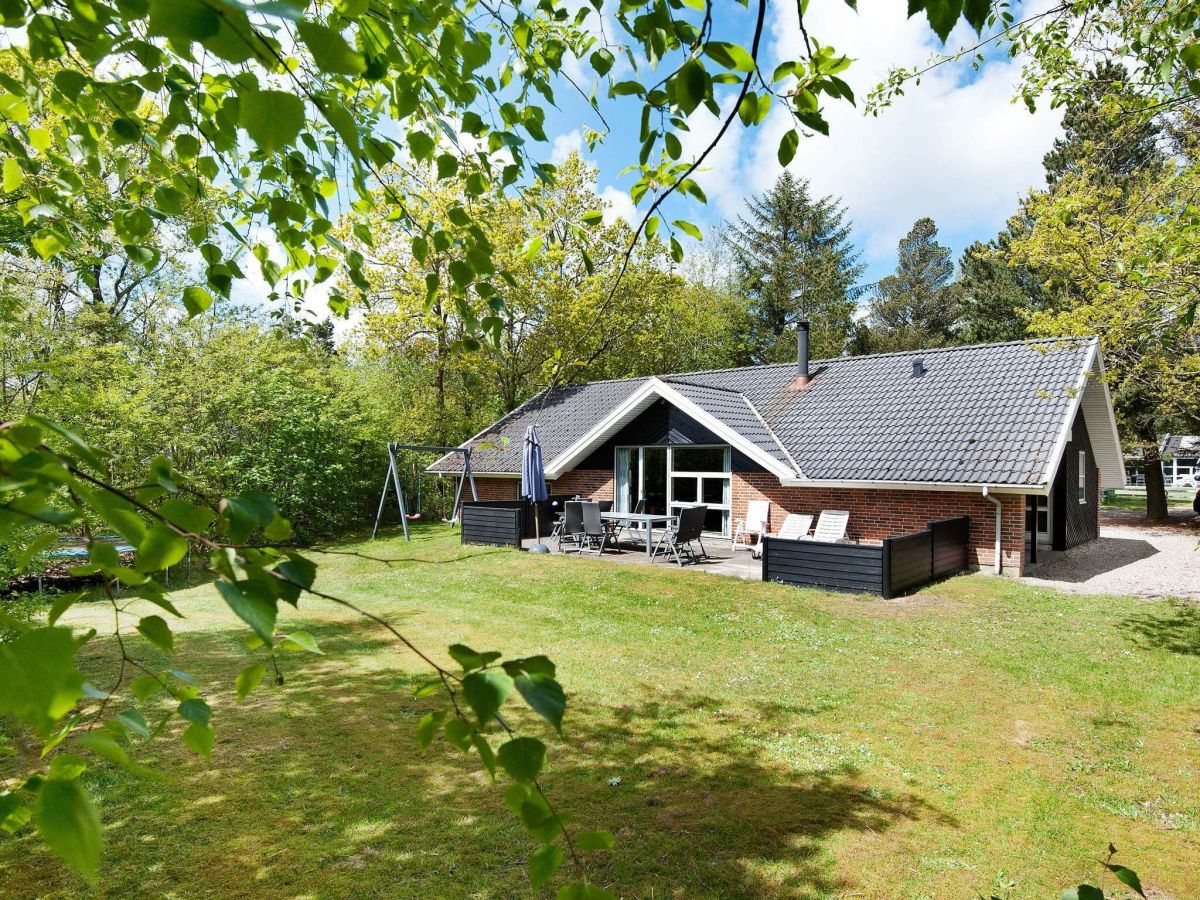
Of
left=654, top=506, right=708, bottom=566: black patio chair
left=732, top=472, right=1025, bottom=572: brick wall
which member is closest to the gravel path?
left=732, top=472, right=1025, bottom=572: brick wall

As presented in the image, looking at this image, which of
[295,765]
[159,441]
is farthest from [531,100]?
[159,441]

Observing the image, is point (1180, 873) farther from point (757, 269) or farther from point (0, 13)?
point (757, 269)

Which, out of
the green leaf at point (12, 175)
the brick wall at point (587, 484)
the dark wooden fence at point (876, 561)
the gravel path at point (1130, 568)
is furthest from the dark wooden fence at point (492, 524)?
the green leaf at point (12, 175)

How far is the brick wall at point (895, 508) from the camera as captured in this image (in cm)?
1332

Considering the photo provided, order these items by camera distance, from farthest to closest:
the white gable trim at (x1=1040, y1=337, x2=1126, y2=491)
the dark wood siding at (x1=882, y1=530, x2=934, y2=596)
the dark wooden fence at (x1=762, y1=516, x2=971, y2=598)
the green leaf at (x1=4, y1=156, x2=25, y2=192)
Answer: the white gable trim at (x1=1040, y1=337, x2=1126, y2=491)
the dark wooden fence at (x1=762, y1=516, x2=971, y2=598)
the dark wood siding at (x1=882, y1=530, x2=934, y2=596)
the green leaf at (x1=4, y1=156, x2=25, y2=192)

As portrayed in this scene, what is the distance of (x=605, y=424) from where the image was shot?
1902 cm

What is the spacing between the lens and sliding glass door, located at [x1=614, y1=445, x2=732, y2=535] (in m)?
18.0

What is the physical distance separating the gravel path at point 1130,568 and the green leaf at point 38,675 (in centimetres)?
1314

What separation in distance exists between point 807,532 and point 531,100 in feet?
45.3

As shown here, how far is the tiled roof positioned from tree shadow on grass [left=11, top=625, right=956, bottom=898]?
8.14 m

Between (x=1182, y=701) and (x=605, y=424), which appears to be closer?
(x=1182, y=701)

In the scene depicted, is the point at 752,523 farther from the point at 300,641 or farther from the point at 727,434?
the point at 300,641

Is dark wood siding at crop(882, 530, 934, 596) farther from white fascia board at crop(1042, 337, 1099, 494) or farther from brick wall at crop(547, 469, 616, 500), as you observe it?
brick wall at crop(547, 469, 616, 500)

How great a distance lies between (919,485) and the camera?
45.6 feet
